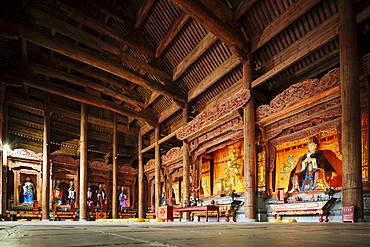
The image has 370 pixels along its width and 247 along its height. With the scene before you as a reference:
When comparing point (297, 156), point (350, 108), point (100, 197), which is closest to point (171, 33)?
point (297, 156)

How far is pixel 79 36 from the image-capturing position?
10148 millimetres

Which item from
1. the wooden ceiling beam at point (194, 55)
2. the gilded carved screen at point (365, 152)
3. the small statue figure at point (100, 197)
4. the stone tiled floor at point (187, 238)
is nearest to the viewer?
the stone tiled floor at point (187, 238)

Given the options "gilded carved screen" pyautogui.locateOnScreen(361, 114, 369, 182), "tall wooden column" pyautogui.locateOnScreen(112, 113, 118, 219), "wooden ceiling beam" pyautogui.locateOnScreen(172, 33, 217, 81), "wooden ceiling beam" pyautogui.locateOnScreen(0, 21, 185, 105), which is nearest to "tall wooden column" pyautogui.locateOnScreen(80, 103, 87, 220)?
"tall wooden column" pyautogui.locateOnScreen(112, 113, 118, 219)

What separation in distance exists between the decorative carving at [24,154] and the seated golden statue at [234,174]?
27.1 ft

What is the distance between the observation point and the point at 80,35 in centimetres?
1016

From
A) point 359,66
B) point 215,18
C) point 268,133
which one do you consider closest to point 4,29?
point 215,18

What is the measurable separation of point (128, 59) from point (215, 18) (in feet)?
12.6

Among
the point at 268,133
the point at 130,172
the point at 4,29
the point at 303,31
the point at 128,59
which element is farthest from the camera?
the point at 130,172

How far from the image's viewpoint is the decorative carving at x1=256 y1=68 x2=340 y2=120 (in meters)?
6.97

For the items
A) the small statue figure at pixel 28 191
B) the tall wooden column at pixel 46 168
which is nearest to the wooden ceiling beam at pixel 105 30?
the tall wooden column at pixel 46 168

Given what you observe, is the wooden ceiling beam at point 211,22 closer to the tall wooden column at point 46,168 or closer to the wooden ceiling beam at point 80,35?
the wooden ceiling beam at point 80,35

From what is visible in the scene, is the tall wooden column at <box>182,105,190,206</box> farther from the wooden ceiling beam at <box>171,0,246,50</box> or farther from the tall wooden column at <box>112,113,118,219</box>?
the tall wooden column at <box>112,113,118,219</box>

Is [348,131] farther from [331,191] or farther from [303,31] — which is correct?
[303,31]

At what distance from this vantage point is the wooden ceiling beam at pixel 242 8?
8.56m
